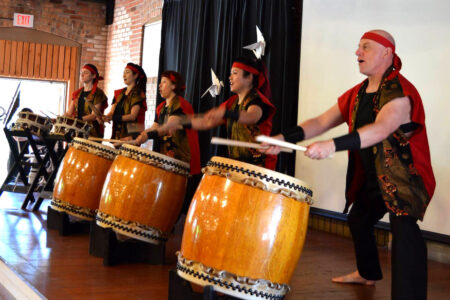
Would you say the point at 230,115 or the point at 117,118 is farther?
the point at 117,118

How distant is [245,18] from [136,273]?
3521 mm

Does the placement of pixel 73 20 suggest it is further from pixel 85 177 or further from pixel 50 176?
pixel 85 177

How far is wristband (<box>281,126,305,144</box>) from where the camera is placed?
8.66ft

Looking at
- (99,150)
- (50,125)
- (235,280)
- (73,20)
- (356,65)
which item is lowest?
(235,280)

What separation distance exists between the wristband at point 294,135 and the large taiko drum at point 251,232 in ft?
1.10

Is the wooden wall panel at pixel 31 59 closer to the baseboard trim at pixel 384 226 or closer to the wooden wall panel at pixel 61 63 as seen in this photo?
the wooden wall panel at pixel 61 63

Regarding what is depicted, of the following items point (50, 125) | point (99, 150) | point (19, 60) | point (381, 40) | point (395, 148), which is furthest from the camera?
point (19, 60)

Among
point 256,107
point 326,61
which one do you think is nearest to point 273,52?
point 326,61

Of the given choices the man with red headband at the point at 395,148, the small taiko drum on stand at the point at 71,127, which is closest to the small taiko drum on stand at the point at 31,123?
the small taiko drum on stand at the point at 71,127

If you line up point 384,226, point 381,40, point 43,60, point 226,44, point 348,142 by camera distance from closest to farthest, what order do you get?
point 348,142 → point 381,40 → point 384,226 → point 226,44 → point 43,60

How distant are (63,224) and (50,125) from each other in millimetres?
1704

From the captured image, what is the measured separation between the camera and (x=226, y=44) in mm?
6238

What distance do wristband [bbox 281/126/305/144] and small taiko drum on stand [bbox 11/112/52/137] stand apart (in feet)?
11.6

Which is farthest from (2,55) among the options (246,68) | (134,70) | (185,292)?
(185,292)
